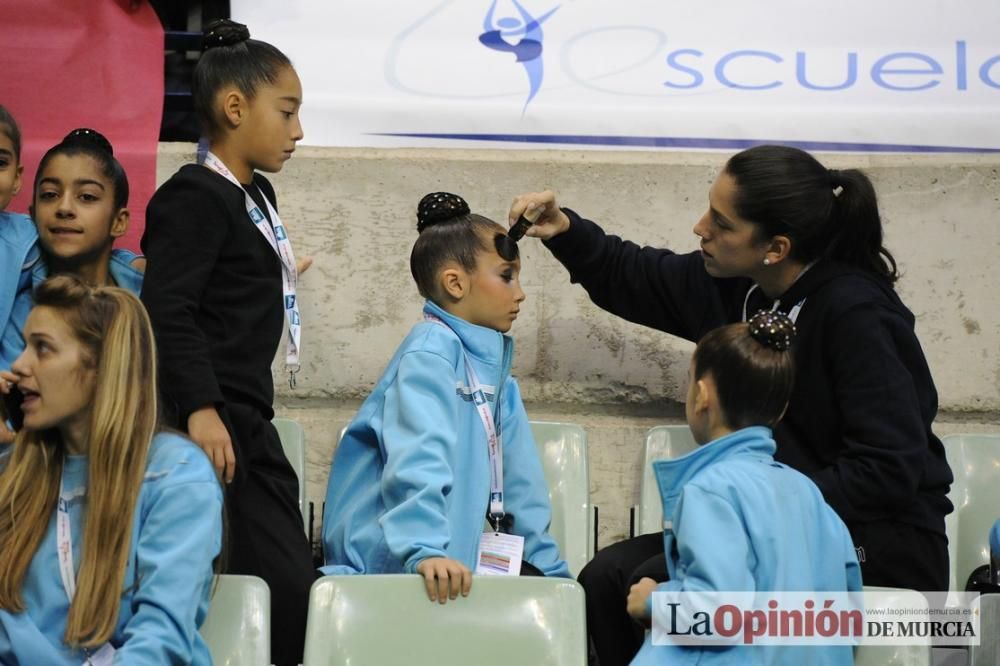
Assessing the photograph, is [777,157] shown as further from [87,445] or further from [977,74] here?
[87,445]

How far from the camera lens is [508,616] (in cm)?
264

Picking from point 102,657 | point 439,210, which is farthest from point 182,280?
point 102,657

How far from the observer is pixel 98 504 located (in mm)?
2453

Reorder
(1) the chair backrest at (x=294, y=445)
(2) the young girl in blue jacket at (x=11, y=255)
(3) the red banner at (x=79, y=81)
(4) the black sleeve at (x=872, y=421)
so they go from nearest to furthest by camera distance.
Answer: (4) the black sleeve at (x=872, y=421), (2) the young girl in blue jacket at (x=11, y=255), (1) the chair backrest at (x=294, y=445), (3) the red banner at (x=79, y=81)

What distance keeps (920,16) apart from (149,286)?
2.30 meters

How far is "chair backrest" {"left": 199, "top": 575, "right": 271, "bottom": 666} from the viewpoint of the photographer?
256 cm

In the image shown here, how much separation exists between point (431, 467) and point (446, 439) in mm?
86

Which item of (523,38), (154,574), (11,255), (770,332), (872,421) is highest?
(523,38)

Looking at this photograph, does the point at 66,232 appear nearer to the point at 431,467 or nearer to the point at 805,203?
the point at 431,467

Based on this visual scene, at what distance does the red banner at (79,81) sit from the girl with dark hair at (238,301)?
741 mm

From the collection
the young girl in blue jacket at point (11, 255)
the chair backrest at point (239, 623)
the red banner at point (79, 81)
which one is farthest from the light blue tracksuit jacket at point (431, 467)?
the red banner at point (79, 81)

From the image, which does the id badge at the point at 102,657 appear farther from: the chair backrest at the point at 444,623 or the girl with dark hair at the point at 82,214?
the girl with dark hair at the point at 82,214

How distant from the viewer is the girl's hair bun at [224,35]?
321cm

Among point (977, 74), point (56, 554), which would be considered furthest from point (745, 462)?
point (977, 74)
